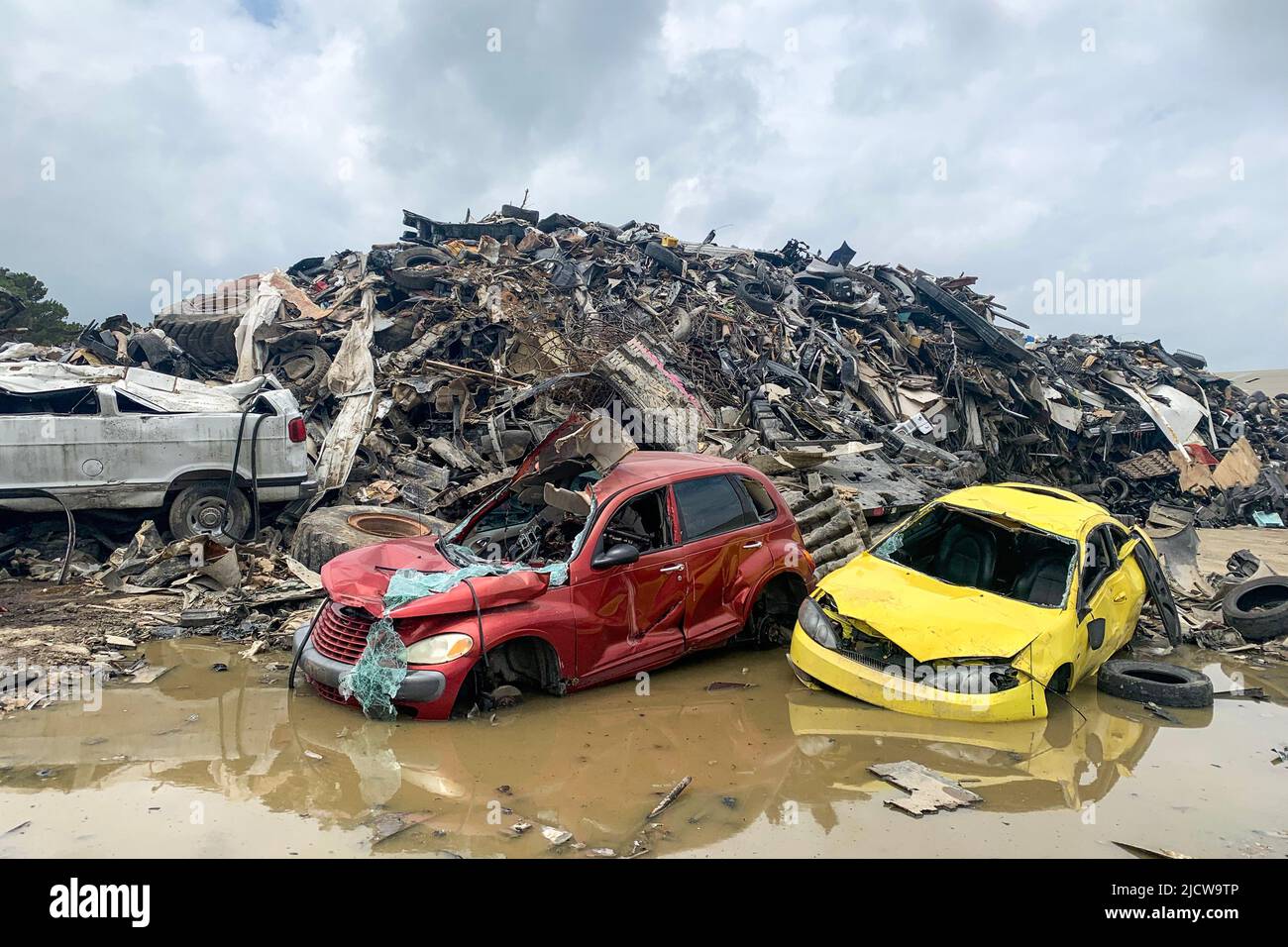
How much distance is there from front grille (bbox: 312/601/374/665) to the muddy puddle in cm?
37

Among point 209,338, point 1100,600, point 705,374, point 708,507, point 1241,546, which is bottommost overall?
point 1241,546

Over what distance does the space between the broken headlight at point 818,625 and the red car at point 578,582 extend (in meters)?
0.54

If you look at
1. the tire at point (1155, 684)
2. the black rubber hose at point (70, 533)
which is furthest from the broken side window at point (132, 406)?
the tire at point (1155, 684)

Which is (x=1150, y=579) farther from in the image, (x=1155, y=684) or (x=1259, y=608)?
(x=1259, y=608)

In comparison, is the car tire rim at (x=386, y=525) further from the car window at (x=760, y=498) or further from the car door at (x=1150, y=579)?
the car door at (x=1150, y=579)

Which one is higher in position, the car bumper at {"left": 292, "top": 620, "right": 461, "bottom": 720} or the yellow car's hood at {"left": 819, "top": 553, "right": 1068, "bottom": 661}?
the yellow car's hood at {"left": 819, "top": 553, "right": 1068, "bottom": 661}

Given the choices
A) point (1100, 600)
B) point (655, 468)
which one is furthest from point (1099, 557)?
point (655, 468)

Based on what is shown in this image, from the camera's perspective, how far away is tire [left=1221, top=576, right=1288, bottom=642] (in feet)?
23.8

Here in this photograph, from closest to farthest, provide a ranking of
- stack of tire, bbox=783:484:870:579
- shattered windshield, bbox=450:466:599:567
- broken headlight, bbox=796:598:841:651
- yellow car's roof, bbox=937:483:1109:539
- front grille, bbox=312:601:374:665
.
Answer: front grille, bbox=312:601:374:665 → broken headlight, bbox=796:598:841:651 → shattered windshield, bbox=450:466:599:567 → yellow car's roof, bbox=937:483:1109:539 → stack of tire, bbox=783:484:870:579

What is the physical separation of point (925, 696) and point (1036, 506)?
7.37 feet

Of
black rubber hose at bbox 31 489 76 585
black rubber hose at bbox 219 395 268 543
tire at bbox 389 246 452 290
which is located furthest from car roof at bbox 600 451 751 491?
tire at bbox 389 246 452 290

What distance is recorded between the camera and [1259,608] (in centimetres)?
756

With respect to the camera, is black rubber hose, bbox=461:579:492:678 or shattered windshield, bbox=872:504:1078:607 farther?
shattered windshield, bbox=872:504:1078:607

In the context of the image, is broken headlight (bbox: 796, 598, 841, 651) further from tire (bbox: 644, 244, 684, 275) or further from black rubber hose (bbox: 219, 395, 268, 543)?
tire (bbox: 644, 244, 684, 275)
